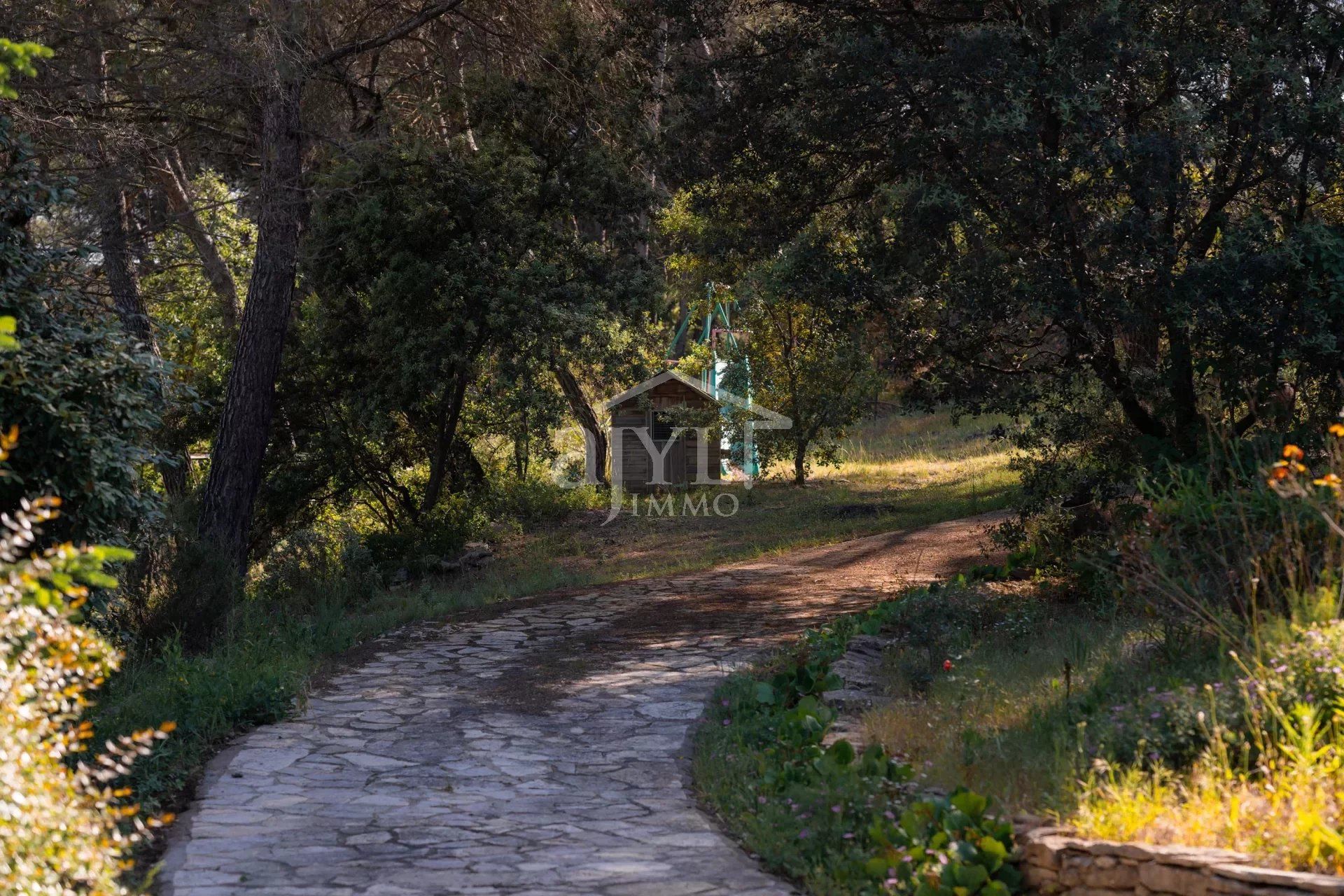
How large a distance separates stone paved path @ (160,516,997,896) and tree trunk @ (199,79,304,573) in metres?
4.07

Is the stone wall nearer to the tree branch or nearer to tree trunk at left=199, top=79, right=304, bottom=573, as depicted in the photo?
tree trunk at left=199, top=79, right=304, bottom=573

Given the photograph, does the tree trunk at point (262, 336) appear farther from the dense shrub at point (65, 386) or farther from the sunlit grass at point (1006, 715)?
the sunlit grass at point (1006, 715)

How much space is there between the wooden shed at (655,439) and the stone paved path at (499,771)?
1085 cm

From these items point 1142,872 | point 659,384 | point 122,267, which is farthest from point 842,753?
point 659,384

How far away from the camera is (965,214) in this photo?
1127 centimetres

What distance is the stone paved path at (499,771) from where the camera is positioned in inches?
218

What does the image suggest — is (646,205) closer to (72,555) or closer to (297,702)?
(297,702)

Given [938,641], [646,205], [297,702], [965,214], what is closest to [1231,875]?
[938,641]

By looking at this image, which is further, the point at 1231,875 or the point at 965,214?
the point at 965,214

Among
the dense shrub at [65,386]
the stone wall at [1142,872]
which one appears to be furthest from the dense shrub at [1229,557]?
the dense shrub at [65,386]

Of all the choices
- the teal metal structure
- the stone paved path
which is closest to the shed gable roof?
the teal metal structure

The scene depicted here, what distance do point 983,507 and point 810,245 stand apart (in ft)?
26.7

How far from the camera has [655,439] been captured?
24016mm

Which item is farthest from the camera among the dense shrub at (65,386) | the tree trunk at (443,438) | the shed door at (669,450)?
the shed door at (669,450)
